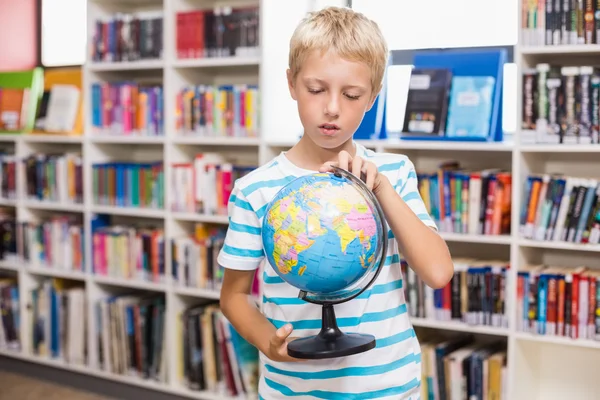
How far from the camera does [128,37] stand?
12.9 feet

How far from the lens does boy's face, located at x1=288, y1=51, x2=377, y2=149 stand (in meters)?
1.30

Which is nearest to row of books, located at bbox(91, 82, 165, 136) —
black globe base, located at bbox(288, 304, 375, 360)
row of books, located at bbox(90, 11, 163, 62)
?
row of books, located at bbox(90, 11, 163, 62)

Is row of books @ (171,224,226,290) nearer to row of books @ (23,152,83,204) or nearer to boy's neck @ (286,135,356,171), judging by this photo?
row of books @ (23,152,83,204)

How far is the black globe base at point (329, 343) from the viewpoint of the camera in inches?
46.6

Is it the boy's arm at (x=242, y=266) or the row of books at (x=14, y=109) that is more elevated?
the row of books at (x=14, y=109)

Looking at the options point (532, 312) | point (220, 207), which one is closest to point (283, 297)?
point (532, 312)

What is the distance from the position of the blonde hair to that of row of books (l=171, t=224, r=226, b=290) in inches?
94.6

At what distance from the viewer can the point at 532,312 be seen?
3.01 metres

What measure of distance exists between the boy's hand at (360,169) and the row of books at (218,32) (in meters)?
2.38

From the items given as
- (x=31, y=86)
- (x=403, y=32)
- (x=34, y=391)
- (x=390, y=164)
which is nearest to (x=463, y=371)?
(x=403, y=32)

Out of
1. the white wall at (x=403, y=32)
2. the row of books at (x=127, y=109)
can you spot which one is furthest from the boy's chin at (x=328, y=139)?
the row of books at (x=127, y=109)

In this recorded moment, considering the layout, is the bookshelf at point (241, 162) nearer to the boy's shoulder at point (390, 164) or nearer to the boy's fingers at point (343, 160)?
the boy's shoulder at point (390, 164)

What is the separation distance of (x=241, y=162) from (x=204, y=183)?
0.34 meters

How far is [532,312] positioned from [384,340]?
5.97ft
